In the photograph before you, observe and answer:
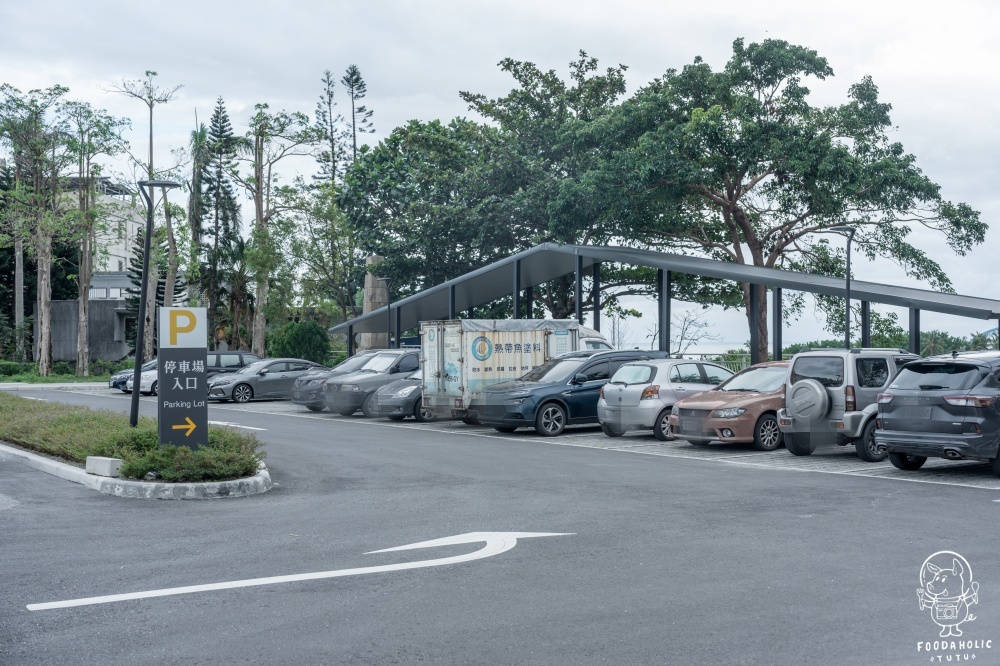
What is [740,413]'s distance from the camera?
1686cm

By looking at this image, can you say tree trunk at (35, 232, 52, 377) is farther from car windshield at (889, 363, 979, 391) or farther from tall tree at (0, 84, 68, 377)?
car windshield at (889, 363, 979, 391)

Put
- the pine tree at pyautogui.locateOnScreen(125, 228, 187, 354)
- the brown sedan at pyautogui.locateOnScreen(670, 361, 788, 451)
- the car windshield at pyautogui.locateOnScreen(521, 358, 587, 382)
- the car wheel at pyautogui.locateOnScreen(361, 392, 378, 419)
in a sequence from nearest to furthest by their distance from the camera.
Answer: the brown sedan at pyautogui.locateOnScreen(670, 361, 788, 451)
the car windshield at pyautogui.locateOnScreen(521, 358, 587, 382)
the car wheel at pyautogui.locateOnScreen(361, 392, 378, 419)
the pine tree at pyautogui.locateOnScreen(125, 228, 187, 354)

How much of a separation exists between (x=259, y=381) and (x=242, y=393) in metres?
0.67

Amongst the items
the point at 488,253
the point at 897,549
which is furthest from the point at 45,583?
the point at 488,253

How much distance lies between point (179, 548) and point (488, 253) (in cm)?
3501

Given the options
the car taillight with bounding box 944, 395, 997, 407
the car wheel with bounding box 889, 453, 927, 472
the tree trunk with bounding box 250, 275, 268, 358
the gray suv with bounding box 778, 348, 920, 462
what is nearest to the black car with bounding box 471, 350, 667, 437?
the gray suv with bounding box 778, 348, 920, 462

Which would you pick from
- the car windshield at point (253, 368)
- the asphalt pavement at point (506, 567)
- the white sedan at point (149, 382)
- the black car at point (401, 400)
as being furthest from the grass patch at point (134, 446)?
the white sedan at point (149, 382)

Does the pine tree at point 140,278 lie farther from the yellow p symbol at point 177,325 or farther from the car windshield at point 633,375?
the yellow p symbol at point 177,325

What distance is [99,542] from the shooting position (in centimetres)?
870

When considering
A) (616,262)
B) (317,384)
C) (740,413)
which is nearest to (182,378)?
(740,413)

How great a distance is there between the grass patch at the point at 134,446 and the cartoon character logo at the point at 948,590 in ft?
26.1

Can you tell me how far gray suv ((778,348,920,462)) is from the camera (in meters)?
15.1

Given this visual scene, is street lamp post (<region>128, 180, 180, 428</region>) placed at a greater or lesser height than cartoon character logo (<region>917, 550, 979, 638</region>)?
greater

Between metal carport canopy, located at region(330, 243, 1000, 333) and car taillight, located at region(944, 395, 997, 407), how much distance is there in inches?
378
